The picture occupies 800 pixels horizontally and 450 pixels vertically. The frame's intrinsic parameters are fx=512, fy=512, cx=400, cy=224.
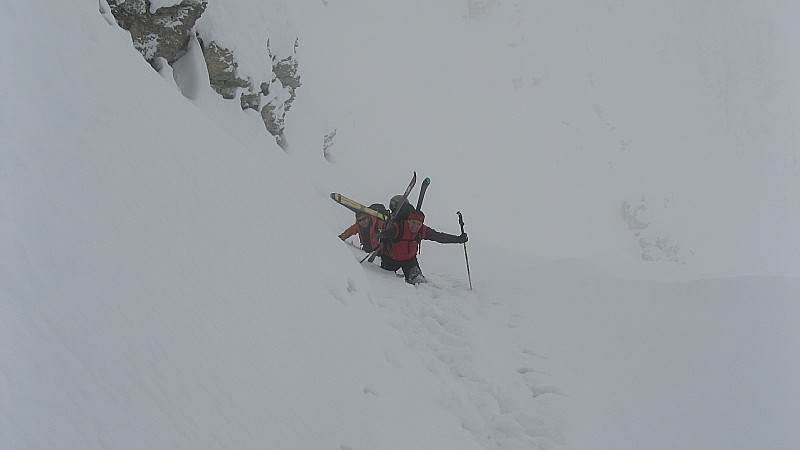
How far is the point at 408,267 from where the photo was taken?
7.50 meters

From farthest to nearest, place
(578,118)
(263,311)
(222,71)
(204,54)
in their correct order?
(578,118) < (222,71) < (204,54) < (263,311)

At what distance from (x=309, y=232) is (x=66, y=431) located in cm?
299

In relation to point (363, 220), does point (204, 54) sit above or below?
above

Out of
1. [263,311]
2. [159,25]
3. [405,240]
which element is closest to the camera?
[263,311]

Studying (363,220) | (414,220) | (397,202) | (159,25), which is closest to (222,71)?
(159,25)

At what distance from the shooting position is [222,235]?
124 inches

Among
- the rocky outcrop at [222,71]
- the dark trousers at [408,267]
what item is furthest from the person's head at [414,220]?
the rocky outcrop at [222,71]

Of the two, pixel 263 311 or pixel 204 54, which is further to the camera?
pixel 204 54

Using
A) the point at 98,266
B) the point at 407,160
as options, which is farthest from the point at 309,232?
the point at 407,160

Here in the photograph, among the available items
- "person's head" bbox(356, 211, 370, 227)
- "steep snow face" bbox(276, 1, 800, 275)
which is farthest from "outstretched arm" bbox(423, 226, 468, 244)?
"steep snow face" bbox(276, 1, 800, 275)

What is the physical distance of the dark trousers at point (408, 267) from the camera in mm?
7383

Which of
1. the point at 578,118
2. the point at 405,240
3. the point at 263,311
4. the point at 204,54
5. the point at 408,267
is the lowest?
the point at 408,267

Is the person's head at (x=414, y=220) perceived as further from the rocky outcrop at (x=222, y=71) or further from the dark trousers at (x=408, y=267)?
the rocky outcrop at (x=222, y=71)

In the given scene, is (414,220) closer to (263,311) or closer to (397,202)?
(397,202)
